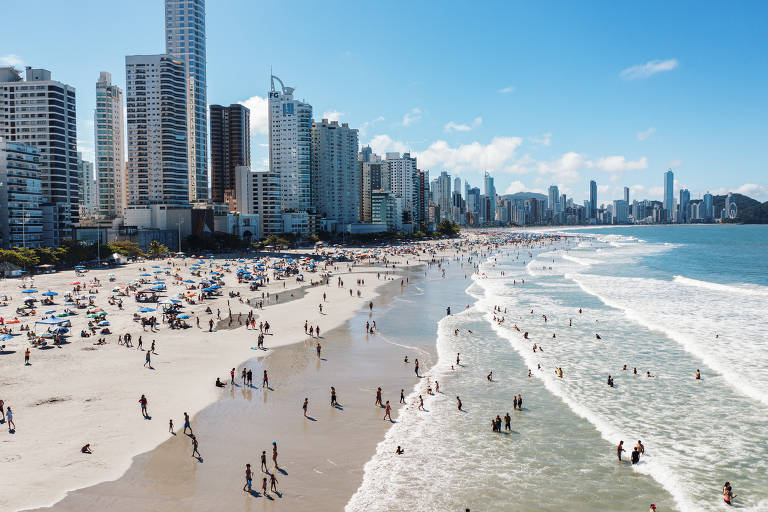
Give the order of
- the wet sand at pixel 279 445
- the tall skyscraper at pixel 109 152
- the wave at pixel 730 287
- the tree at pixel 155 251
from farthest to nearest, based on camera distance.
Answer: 1. the tall skyscraper at pixel 109 152
2. the tree at pixel 155 251
3. the wave at pixel 730 287
4. the wet sand at pixel 279 445

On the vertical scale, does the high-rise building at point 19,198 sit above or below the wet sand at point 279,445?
above

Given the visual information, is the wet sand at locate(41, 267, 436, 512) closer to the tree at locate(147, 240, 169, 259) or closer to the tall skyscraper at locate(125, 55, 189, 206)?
the tree at locate(147, 240, 169, 259)

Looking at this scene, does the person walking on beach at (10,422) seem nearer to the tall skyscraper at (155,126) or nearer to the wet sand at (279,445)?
the wet sand at (279,445)

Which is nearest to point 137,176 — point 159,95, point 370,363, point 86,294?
point 159,95

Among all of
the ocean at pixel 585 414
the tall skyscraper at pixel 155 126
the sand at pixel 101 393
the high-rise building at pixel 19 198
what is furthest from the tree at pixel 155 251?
the ocean at pixel 585 414

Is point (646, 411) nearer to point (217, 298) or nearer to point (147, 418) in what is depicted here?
point (147, 418)

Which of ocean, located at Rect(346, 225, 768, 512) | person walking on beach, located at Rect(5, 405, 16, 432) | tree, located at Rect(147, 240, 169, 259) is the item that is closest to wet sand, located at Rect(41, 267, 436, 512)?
ocean, located at Rect(346, 225, 768, 512)

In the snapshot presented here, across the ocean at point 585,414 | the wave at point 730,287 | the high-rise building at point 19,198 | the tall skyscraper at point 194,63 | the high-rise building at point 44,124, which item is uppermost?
the tall skyscraper at point 194,63
